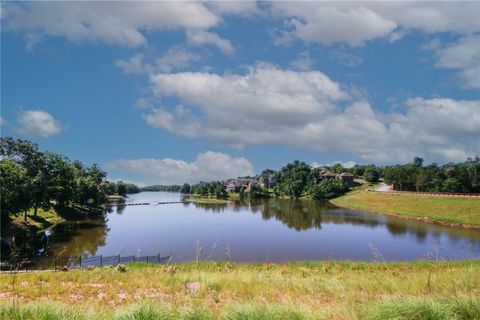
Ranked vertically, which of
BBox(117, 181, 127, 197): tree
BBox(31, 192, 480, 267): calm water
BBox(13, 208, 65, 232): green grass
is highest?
BBox(117, 181, 127, 197): tree

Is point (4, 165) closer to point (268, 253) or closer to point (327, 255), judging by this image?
point (268, 253)

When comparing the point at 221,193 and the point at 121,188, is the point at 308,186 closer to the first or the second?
the point at 221,193

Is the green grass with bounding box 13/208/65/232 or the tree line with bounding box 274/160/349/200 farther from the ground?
the tree line with bounding box 274/160/349/200

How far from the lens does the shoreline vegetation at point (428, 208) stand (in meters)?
60.0

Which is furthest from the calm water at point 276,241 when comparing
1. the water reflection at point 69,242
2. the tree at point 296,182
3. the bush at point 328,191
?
the tree at point 296,182

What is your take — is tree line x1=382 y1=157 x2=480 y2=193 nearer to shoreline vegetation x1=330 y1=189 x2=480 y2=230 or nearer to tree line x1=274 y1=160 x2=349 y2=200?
shoreline vegetation x1=330 y1=189 x2=480 y2=230

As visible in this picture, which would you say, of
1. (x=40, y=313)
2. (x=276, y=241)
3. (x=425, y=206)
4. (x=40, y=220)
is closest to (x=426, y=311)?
(x=40, y=313)

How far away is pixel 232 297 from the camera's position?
12.3 meters

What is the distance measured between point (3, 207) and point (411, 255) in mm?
42596

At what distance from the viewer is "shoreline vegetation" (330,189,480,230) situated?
60034 millimetres

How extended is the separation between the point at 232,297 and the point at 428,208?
7059 cm

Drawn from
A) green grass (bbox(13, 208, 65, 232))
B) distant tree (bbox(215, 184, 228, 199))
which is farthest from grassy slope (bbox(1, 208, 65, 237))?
distant tree (bbox(215, 184, 228, 199))

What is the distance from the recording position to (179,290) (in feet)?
43.5

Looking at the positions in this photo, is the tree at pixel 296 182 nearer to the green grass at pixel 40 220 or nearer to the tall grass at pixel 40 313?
the green grass at pixel 40 220
